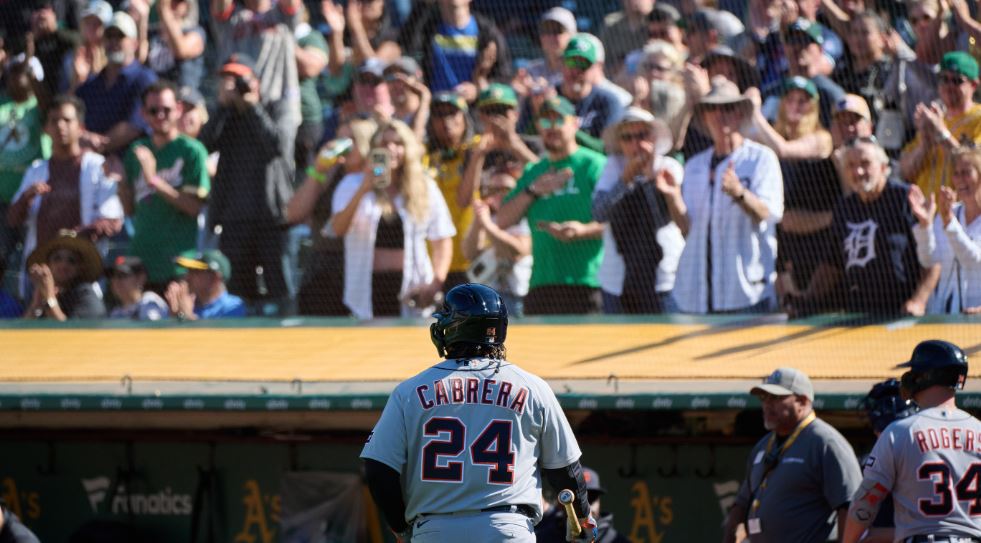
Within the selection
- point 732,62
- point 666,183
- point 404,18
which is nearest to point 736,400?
point 666,183

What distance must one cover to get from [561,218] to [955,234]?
182 centimetres

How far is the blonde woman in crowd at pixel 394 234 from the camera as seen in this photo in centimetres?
747

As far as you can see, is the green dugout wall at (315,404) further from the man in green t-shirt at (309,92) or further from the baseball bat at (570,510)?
the baseball bat at (570,510)

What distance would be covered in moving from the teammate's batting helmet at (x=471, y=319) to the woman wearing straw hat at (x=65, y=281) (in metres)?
4.49

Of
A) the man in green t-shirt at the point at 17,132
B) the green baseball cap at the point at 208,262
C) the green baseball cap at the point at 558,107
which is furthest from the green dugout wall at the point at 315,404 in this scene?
the man in green t-shirt at the point at 17,132

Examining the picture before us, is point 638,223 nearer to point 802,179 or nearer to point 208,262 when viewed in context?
point 802,179

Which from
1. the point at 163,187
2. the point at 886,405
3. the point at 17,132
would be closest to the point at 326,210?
the point at 163,187

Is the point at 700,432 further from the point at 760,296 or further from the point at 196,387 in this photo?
the point at 196,387

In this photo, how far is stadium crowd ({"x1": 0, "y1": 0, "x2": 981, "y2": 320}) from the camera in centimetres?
→ 679

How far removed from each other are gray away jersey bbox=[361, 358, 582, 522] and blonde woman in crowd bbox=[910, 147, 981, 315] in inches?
122

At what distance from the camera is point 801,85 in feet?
23.5

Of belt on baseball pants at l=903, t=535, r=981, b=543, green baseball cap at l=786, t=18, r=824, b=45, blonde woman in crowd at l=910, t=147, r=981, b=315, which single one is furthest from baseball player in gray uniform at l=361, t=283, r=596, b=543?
green baseball cap at l=786, t=18, r=824, b=45

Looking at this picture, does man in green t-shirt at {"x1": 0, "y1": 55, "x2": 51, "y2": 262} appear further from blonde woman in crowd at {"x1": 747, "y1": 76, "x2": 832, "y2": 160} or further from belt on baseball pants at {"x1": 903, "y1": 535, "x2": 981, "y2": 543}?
belt on baseball pants at {"x1": 903, "y1": 535, "x2": 981, "y2": 543}

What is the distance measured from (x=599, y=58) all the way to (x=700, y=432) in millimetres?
2201
